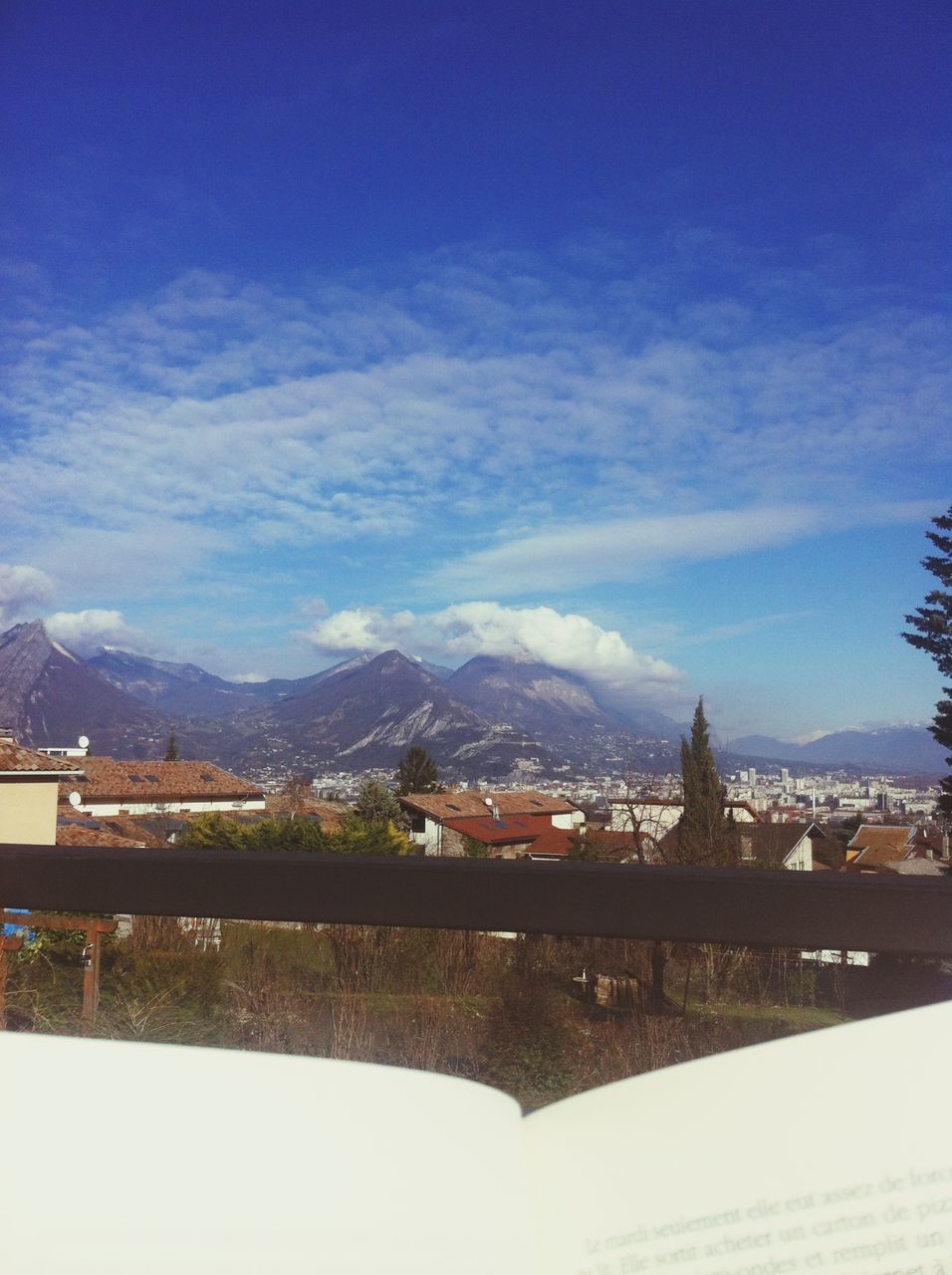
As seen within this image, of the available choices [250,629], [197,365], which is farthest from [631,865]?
[250,629]

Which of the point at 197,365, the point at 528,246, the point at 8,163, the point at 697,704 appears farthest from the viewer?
the point at 197,365

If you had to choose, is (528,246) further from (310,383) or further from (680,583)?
(680,583)

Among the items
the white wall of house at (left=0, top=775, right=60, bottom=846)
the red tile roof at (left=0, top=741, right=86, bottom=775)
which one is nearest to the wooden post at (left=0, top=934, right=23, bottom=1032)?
the white wall of house at (left=0, top=775, right=60, bottom=846)

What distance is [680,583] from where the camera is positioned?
24625 mm

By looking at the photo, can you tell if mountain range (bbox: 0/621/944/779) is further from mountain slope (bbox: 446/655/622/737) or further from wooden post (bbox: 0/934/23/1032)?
wooden post (bbox: 0/934/23/1032)

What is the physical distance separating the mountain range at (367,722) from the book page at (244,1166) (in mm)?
4907

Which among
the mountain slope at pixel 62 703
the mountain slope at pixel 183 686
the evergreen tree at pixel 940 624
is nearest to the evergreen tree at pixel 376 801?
the mountain slope at pixel 62 703

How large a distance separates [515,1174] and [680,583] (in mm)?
24878

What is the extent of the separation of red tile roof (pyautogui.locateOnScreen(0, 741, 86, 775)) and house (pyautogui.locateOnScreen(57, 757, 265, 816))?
1.45 feet

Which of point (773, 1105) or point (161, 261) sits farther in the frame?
point (161, 261)

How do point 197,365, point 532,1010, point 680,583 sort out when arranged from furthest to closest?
1. point 680,583
2. point 197,365
3. point 532,1010

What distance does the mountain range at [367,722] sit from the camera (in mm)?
8352

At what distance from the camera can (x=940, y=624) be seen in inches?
453

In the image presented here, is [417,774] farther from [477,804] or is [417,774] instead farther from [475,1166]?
[475,1166]
